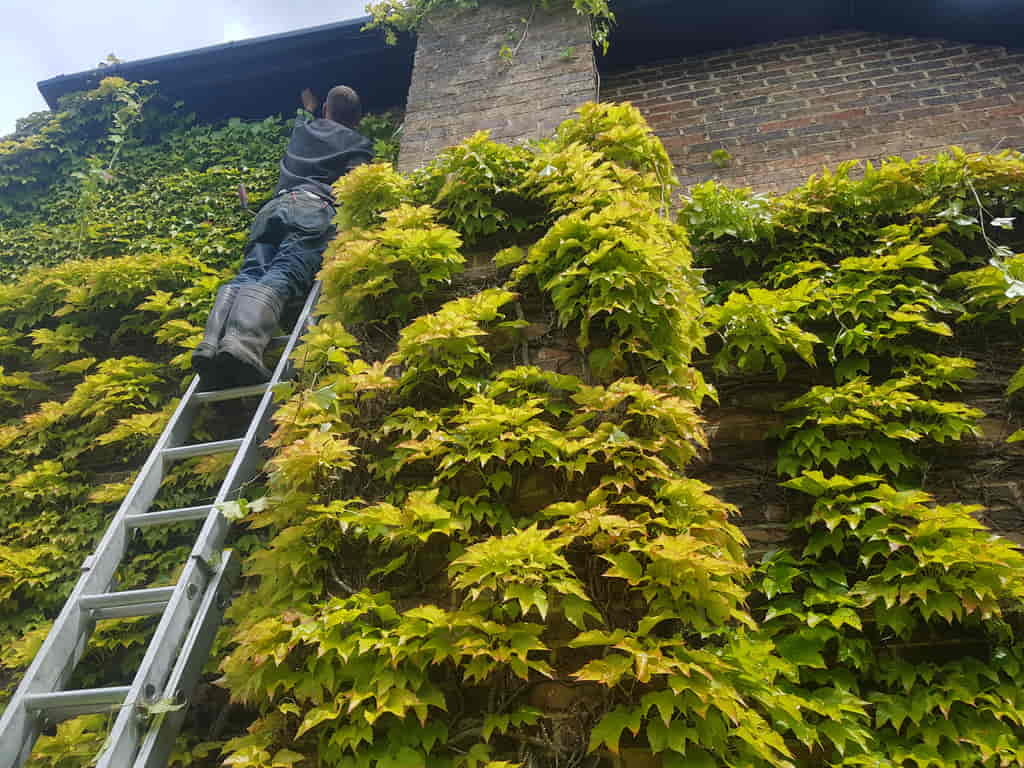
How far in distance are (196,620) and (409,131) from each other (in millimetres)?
3190

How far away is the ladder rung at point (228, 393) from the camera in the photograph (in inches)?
134

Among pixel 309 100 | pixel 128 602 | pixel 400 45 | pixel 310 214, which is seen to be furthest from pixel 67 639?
pixel 400 45

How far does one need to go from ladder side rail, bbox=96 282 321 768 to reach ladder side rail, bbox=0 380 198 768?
0.24 m

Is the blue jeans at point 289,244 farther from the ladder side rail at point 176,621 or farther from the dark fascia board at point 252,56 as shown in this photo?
the dark fascia board at point 252,56

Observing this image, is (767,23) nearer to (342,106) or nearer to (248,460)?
(342,106)

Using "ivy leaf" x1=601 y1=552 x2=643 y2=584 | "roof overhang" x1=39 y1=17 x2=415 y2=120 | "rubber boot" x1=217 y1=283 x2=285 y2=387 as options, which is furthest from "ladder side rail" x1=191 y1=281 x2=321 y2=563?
"roof overhang" x1=39 y1=17 x2=415 y2=120

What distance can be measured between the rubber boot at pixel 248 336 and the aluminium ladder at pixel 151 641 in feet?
0.98

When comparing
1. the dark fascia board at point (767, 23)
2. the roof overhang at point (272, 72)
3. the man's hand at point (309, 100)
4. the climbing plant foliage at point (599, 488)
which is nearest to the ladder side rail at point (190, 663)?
the climbing plant foliage at point (599, 488)

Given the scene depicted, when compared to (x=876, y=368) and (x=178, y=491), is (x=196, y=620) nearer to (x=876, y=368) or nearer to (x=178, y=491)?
(x=178, y=491)

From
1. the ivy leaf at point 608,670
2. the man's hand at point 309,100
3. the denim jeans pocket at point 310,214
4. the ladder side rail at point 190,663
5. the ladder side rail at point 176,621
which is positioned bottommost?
the ladder side rail at point 190,663

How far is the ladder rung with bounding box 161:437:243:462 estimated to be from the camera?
3.14m

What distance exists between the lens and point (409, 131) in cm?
459

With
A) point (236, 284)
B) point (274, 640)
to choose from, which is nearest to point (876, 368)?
point (274, 640)

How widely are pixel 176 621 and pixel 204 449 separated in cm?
89
